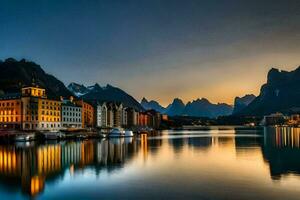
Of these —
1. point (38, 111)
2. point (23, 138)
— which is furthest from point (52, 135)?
point (38, 111)

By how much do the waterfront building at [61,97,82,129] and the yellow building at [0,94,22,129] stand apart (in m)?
23.0

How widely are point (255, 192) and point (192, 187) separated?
20.5 ft

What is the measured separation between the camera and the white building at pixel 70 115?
167000mm

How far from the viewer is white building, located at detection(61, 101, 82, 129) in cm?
16700

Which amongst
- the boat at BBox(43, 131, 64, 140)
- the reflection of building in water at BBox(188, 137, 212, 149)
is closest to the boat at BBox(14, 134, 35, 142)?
the boat at BBox(43, 131, 64, 140)

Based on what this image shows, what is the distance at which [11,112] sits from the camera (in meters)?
147

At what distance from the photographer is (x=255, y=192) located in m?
36.1

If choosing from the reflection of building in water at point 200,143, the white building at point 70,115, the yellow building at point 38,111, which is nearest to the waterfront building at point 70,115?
the white building at point 70,115

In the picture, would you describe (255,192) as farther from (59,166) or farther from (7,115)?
(7,115)

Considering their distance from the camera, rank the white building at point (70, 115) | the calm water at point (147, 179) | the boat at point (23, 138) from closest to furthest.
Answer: the calm water at point (147, 179) < the boat at point (23, 138) < the white building at point (70, 115)

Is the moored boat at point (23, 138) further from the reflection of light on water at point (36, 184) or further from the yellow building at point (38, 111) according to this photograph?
the reflection of light on water at point (36, 184)

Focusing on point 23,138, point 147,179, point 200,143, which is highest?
point 23,138

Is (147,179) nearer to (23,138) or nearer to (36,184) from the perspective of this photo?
(36,184)

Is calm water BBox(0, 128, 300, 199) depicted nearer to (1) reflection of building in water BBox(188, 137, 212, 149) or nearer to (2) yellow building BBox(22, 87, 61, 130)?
(1) reflection of building in water BBox(188, 137, 212, 149)
